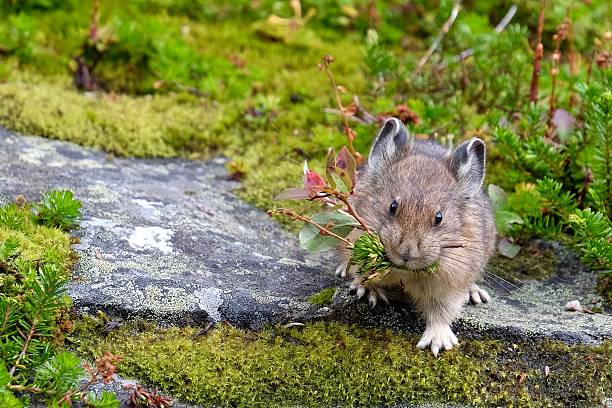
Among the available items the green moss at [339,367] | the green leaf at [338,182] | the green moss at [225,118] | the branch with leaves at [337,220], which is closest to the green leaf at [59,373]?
the green moss at [339,367]

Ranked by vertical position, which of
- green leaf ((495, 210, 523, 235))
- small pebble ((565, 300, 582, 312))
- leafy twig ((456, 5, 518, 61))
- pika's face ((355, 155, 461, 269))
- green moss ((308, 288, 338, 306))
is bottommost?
green moss ((308, 288, 338, 306))

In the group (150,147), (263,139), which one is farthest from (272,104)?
(150,147)

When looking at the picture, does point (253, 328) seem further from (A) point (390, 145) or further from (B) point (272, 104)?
(B) point (272, 104)

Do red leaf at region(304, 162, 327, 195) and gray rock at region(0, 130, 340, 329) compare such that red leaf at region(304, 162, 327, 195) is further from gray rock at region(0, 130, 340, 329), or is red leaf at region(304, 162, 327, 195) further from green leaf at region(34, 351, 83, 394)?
green leaf at region(34, 351, 83, 394)

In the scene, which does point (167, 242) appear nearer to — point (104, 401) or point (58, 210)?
point (58, 210)

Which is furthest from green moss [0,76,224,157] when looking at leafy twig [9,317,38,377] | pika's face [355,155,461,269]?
leafy twig [9,317,38,377]

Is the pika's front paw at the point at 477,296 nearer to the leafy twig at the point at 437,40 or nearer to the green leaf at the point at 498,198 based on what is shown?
the green leaf at the point at 498,198
